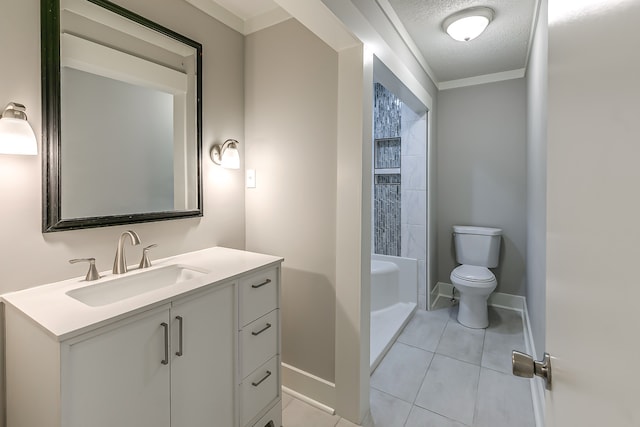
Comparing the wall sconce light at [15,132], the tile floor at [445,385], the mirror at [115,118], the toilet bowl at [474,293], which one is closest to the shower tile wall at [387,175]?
the toilet bowl at [474,293]

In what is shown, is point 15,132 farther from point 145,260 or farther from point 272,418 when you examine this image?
point 272,418

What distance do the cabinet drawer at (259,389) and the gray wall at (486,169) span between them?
2.44 m

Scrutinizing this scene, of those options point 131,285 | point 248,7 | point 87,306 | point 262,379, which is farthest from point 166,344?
point 248,7

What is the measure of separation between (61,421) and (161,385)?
0.30 m

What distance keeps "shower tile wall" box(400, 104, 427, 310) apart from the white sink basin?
2244 millimetres

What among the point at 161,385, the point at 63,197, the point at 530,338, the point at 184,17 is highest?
the point at 184,17

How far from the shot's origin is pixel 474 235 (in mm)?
3092

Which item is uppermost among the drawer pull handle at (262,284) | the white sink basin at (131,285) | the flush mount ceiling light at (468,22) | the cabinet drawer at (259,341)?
the flush mount ceiling light at (468,22)

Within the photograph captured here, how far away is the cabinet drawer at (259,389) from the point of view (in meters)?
1.47

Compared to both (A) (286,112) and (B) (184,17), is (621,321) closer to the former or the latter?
(A) (286,112)

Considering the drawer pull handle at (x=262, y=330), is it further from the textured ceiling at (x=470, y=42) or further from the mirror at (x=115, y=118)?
the textured ceiling at (x=470, y=42)

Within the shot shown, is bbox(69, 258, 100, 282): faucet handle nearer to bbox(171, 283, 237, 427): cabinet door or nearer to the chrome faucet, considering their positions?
the chrome faucet

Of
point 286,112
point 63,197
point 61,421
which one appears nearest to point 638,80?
point 61,421

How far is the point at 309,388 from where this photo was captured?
1880 millimetres
